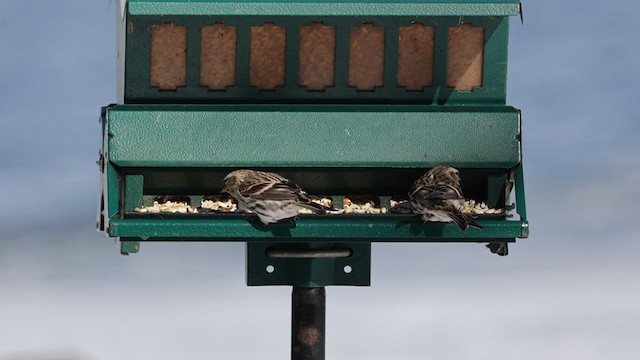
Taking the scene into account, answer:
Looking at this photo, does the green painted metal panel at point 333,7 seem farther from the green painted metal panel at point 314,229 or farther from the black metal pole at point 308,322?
the black metal pole at point 308,322

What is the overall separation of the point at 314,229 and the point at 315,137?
0.85m

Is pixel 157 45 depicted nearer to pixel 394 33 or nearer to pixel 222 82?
pixel 222 82

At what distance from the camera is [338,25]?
33.2 ft

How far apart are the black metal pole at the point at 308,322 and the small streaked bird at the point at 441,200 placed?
1.65m

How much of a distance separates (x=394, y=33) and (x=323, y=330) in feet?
7.21

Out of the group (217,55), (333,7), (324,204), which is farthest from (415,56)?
(217,55)

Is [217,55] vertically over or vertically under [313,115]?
over

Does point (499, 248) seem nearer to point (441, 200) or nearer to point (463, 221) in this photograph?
point (463, 221)

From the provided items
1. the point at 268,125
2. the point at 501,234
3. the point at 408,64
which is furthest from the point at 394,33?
the point at 501,234

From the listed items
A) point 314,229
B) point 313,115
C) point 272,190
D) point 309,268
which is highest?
point 313,115

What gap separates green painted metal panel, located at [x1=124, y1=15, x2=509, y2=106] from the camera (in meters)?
10.1

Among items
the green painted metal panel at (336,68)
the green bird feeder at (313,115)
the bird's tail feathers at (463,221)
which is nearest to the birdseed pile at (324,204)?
the green bird feeder at (313,115)

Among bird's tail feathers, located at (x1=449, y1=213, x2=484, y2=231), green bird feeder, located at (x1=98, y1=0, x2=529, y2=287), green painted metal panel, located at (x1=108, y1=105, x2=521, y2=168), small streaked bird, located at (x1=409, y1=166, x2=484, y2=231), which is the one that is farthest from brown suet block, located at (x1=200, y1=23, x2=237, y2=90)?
bird's tail feathers, located at (x1=449, y1=213, x2=484, y2=231)

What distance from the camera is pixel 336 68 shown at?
400 inches
